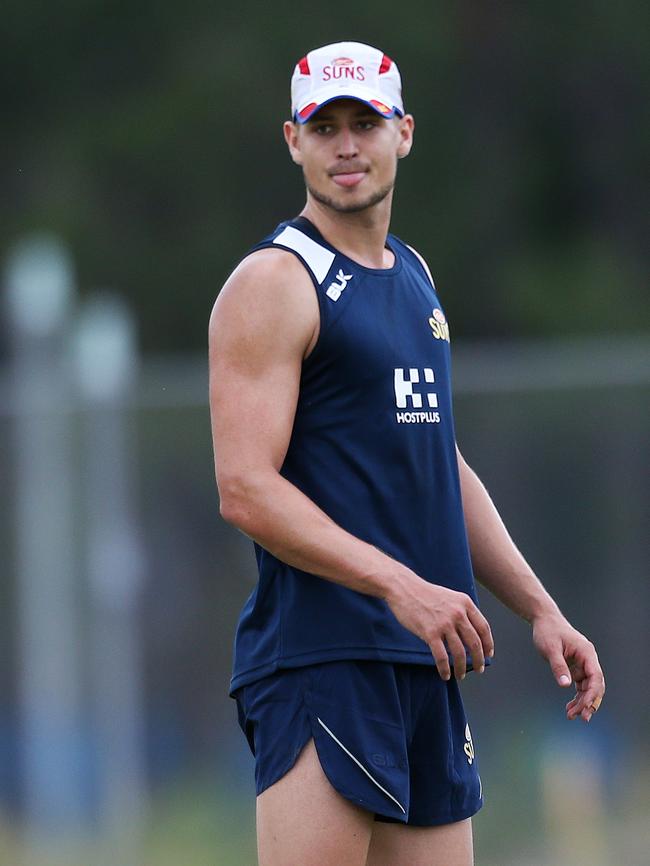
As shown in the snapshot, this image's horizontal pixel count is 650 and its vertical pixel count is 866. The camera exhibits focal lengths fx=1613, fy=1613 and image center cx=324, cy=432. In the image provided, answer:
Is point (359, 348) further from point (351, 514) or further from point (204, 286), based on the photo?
point (204, 286)

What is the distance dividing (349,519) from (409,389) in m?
0.31

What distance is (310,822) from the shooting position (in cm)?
317

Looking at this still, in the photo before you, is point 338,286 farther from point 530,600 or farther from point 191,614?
point 191,614

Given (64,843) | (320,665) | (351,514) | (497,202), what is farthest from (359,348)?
(497,202)

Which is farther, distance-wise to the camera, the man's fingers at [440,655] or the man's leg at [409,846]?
the man's leg at [409,846]

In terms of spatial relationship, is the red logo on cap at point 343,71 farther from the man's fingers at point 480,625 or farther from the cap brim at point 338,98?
the man's fingers at point 480,625

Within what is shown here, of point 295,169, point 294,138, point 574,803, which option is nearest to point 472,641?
point 294,138

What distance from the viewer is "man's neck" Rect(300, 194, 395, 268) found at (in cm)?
345

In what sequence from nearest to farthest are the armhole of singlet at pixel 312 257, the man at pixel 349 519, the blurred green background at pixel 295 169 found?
1. the man at pixel 349 519
2. the armhole of singlet at pixel 312 257
3. the blurred green background at pixel 295 169

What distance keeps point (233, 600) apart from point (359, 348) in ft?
13.6

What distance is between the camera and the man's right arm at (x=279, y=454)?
302 centimetres

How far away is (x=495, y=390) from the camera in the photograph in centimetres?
708

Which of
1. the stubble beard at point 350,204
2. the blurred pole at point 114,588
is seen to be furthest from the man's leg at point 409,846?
the blurred pole at point 114,588

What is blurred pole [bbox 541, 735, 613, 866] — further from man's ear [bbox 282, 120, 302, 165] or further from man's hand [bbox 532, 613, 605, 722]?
man's ear [bbox 282, 120, 302, 165]
